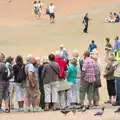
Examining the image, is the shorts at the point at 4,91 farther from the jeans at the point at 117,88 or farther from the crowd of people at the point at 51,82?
the jeans at the point at 117,88

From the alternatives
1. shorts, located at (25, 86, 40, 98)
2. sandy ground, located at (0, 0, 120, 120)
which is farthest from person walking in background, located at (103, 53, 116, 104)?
sandy ground, located at (0, 0, 120, 120)

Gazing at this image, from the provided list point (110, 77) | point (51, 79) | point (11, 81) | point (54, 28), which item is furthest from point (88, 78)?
point (54, 28)

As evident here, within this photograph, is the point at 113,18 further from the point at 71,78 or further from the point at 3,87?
the point at 3,87

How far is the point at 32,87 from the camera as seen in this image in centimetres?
1488

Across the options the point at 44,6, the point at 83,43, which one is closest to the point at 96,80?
the point at 83,43

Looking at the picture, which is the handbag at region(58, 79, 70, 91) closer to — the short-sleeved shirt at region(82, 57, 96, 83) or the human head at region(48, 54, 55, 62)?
the short-sleeved shirt at region(82, 57, 96, 83)

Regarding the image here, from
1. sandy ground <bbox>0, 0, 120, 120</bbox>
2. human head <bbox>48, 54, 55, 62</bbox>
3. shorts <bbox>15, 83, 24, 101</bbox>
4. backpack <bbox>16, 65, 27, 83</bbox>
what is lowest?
shorts <bbox>15, 83, 24, 101</bbox>

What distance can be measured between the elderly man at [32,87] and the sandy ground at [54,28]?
454 inches

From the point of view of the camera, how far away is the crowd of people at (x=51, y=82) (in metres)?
15.0

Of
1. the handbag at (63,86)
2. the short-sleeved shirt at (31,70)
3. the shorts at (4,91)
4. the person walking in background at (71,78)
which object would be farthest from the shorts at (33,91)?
the person walking in background at (71,78)

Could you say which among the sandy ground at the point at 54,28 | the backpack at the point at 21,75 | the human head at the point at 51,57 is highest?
the sandy ground at the point at 54,28

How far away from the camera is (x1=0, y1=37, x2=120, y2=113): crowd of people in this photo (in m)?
15.0

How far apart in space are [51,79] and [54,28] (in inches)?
809

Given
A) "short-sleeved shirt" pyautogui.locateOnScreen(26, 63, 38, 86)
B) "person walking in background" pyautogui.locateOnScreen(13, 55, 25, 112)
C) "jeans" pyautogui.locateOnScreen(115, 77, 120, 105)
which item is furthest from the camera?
"jeans" pyautogui.locateOnScreen(115, 77, 120, 105)
